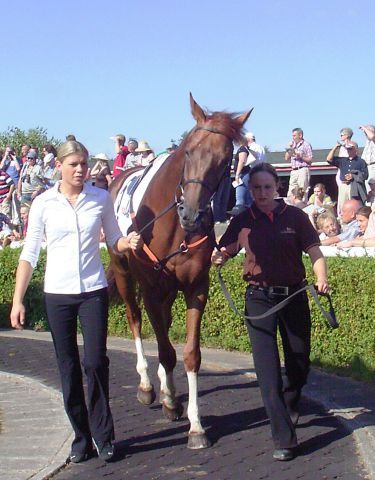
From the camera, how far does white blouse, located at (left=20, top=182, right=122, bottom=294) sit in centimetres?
556

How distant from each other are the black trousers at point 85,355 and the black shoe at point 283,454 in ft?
3.84

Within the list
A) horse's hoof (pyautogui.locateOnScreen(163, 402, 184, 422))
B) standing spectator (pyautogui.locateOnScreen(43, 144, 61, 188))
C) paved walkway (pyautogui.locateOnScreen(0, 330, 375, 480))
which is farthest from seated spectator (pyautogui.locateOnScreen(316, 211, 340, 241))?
standing spectator (pyautogui.locateOnScreen(43, 144, 61, 188))

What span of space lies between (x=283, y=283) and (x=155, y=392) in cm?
235

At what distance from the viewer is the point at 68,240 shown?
5582 mm

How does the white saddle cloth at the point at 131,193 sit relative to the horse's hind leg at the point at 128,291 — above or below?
above

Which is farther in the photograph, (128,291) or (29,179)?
(29,179)

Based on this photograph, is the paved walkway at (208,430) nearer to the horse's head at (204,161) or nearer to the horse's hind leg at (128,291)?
the horse's hind leg at (128,291)

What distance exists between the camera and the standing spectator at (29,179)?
60.5 ft

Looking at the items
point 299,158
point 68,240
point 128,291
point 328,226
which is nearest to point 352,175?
point 299,158

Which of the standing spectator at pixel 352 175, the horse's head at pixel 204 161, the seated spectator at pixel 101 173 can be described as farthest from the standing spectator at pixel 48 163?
the horse's head at pixel 204 161

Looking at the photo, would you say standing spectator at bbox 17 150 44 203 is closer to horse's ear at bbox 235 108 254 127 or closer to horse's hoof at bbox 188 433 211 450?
horse's ear at bbox 235 108 254 127

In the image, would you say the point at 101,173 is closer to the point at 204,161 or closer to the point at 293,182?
the point at 293,182

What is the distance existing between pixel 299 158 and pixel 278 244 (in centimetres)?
985

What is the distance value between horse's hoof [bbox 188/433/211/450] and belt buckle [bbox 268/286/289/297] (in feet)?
3.97
